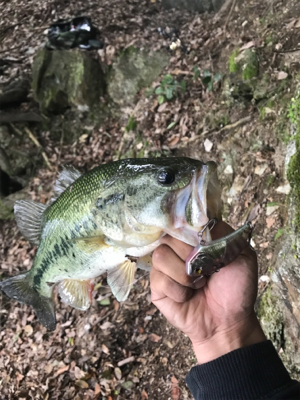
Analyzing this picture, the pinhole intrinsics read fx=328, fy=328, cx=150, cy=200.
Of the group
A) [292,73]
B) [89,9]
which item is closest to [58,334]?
[292,73]

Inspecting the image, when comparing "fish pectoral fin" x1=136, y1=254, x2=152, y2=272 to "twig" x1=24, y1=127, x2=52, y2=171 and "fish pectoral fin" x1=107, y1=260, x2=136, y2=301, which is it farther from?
"twig" x1=24, y1=127, x2=52, y2=171

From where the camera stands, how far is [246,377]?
1.59 meters

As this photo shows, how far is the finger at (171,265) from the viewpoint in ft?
5.35

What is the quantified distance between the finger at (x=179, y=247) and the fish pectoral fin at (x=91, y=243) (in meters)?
0.45

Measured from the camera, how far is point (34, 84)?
7133 mm

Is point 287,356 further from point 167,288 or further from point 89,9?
point 89,9

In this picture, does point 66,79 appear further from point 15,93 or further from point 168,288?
point 168,288

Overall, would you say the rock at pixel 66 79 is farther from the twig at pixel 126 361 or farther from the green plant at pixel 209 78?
the twig at pixel 126 361

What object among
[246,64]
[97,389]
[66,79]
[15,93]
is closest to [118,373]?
[97,389]

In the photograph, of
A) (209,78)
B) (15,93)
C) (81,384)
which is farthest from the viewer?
(15,93)

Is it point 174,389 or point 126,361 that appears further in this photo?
point 126,361

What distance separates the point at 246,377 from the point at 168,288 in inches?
22.1

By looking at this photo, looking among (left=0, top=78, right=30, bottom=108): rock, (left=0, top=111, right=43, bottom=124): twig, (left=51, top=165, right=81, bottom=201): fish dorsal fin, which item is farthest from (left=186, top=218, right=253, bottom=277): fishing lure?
(left=0, top=78, right=30, bottom=108): rock

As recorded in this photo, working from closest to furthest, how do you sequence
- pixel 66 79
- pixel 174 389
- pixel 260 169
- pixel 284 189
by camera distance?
pixel 284 189 → pixel 260 169 → pixel 174 389 → pixel 66 79
